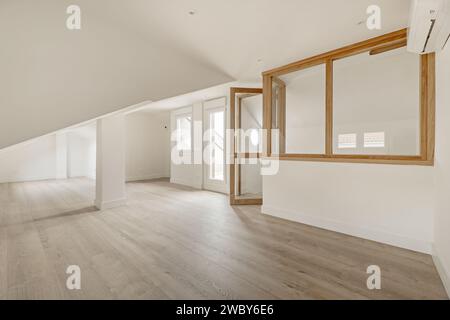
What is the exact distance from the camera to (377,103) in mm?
3441

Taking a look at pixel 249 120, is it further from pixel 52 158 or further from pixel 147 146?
pixel 52 158

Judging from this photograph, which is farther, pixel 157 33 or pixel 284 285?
pixel 157 33

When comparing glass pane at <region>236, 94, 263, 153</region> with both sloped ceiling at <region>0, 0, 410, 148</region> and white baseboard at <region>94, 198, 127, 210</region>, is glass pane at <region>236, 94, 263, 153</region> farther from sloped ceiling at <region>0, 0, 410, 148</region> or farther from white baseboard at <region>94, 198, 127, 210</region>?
white baseboard at <region>94, 198, 127, 210</region>

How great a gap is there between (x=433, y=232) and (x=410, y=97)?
1658 millimetres

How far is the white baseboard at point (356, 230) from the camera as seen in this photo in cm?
245

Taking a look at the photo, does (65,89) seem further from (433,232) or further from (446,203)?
(433,232)

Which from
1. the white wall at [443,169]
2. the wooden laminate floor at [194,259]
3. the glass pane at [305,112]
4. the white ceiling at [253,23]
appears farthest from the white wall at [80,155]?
the white wall at [443,169]

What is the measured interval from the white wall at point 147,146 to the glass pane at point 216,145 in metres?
2.77

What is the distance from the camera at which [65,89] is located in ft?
7.09

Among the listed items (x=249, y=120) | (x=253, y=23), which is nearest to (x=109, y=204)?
(x=249, y=120)

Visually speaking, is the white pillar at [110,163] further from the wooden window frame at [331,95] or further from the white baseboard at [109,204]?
the wooden window frame at [331,95]

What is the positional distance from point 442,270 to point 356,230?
0.97 meters

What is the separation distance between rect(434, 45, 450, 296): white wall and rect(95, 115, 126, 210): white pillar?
439cm
